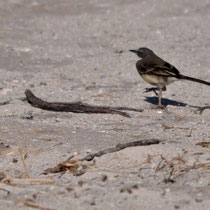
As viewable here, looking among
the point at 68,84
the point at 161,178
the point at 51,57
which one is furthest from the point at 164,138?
the point at 51,57

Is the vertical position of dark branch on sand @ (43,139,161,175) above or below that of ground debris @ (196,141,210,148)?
above

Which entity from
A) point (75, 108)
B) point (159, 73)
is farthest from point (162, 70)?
point (75, 108)

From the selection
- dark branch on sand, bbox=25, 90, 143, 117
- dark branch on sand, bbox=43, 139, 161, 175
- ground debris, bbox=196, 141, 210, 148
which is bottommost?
dark branch on sand, bbox=25, 90, 143, 117

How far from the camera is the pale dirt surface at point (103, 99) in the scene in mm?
4484

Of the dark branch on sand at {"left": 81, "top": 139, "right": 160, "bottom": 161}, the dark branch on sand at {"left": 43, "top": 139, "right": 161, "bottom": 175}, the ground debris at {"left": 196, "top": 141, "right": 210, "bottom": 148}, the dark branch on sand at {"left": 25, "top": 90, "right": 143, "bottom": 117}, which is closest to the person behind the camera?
the dark branch on sand at {"left": 43, "top": 139, "right": 161, "bottom": 175}

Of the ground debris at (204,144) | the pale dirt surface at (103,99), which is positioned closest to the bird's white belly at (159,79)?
the pale dirt surface at (103,99)

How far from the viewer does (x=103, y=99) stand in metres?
7.96

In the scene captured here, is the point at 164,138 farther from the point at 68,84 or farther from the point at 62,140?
the point at 68,84

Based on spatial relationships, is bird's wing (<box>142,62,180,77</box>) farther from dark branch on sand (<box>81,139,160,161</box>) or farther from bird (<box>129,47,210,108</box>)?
dark branch on sand (<box>81,139,160,161</box>)

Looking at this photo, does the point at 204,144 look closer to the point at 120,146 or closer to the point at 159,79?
the point at 120,146

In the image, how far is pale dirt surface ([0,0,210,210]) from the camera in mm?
4484

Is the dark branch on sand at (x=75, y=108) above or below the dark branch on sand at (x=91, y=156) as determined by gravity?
below

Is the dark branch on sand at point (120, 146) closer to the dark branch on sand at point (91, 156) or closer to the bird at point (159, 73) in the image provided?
the dark branch on sand at point (91, 156)

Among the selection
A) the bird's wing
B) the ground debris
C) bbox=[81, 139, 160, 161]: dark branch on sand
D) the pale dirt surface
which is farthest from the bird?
bbox=[81, 139, 160, 161]: dark branch on sand
